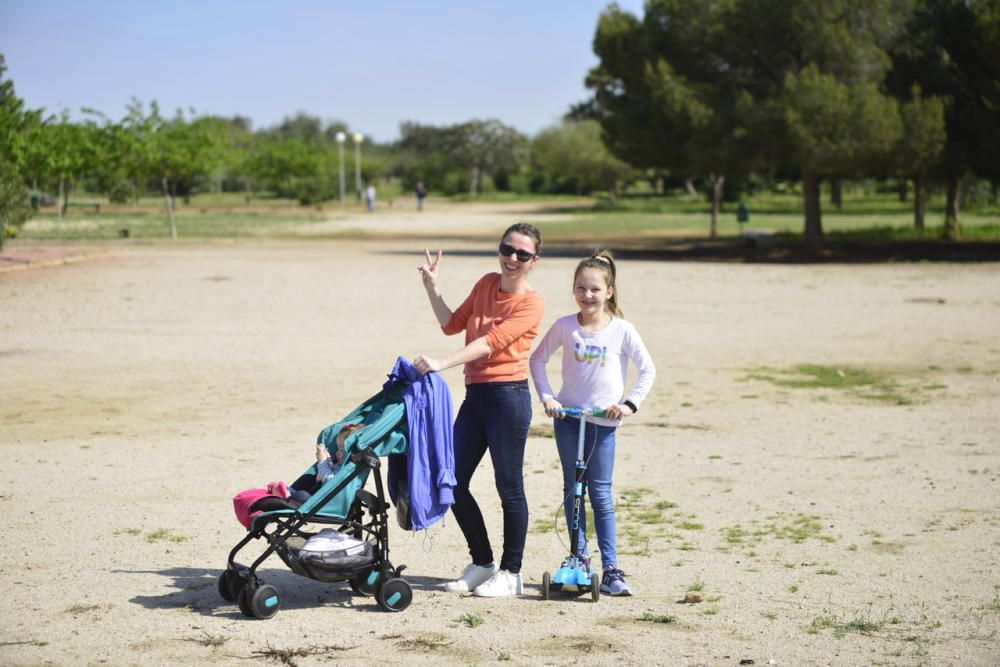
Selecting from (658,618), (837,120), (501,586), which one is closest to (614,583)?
(658,618)

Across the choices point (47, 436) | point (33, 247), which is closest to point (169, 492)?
point (47, 436)

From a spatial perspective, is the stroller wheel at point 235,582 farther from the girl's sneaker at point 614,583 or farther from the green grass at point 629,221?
the green grass at point 629,221

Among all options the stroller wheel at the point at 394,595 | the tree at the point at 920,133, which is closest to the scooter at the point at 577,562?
the stroller wheel at the point at 394,595

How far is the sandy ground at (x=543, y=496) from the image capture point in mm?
5207

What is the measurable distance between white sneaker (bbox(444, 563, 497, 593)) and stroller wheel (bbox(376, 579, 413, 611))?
1.16 ft

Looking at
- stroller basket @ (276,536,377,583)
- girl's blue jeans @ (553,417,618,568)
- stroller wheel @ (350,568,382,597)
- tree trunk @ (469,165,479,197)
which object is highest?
tree trunk @ (469,165,479,197)

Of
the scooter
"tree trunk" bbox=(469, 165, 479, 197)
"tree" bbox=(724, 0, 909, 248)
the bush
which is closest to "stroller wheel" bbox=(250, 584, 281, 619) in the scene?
the scooter

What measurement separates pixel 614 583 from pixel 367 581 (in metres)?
1.21

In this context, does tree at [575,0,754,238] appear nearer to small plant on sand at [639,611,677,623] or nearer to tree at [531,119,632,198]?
small plant on sand at [639,611,677,623]

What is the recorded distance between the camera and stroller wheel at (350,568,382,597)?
5656 millimetres

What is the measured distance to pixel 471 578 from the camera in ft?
19.2

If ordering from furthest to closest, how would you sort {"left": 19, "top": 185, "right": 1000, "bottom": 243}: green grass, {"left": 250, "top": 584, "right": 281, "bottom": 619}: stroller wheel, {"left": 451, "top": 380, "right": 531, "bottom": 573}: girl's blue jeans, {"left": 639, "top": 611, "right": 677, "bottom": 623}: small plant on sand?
{"left": 19, "top": 185, "right": 1000, "bottom": 243}: green grass
{"left": 451, "top": 380, "right": 531, "bottom": 573}: girl's blue jeans
{"left": 639, "top": 611, "right": 677, "bottom": 623}: small plant on sand
{"left": 250, "top": 584, "right": 281, "bottom": 619}: stroller wheel

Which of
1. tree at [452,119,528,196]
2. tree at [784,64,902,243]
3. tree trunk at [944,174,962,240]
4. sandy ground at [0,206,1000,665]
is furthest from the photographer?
tree at [452,119,528,196]

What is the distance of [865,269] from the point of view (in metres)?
27.9
